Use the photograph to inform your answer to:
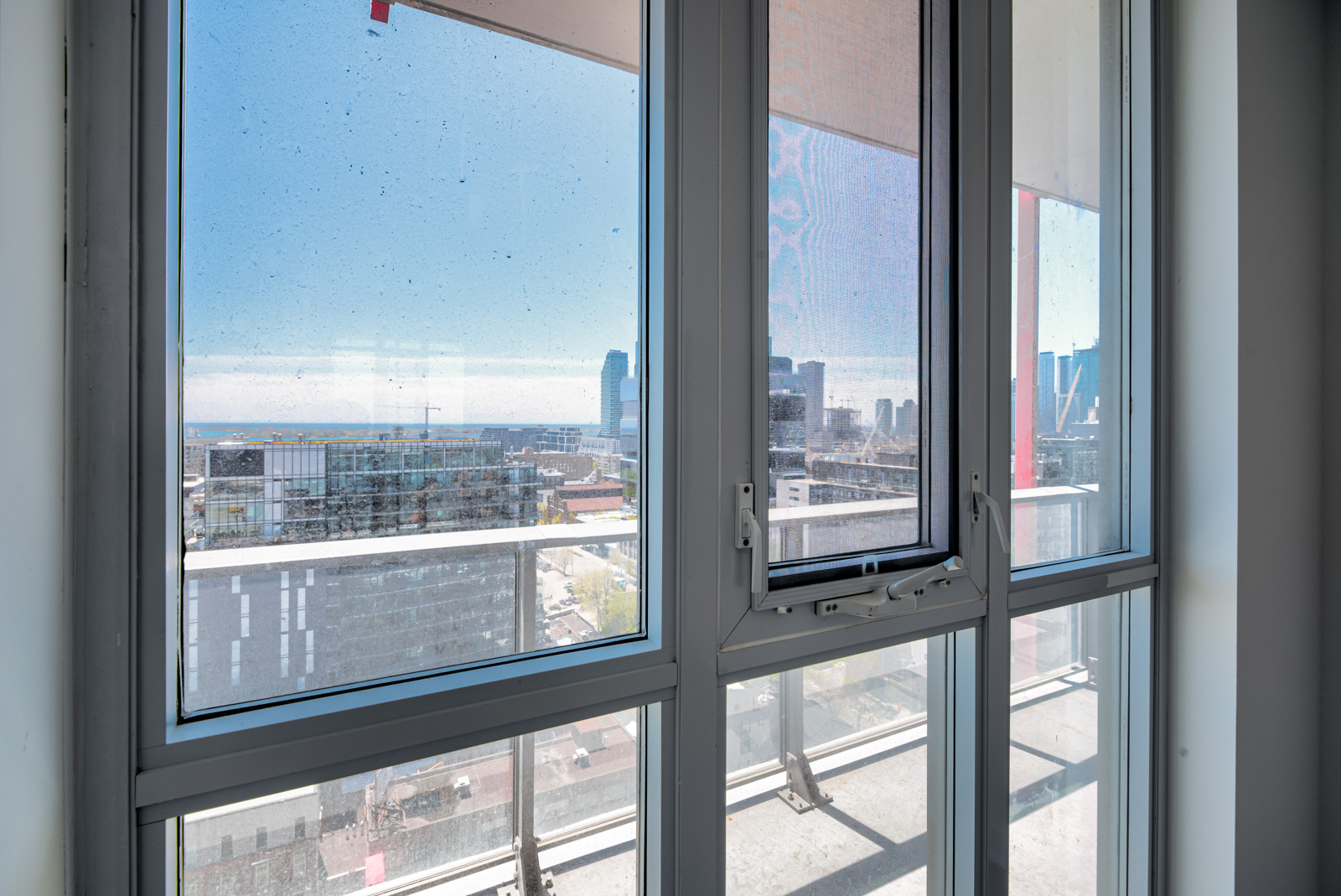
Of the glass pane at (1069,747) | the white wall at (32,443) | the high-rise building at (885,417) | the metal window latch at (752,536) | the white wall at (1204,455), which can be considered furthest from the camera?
the white wall at (1204,455)

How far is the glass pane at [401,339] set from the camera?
0.62 meters

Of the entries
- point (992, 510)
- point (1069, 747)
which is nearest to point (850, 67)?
point (992, 510)

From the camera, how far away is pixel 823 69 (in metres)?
0.96

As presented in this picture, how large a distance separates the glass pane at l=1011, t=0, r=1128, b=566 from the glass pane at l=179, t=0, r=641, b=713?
2.84 ft

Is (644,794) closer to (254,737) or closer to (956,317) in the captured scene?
(254,737)

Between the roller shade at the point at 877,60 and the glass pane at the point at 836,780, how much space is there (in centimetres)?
89

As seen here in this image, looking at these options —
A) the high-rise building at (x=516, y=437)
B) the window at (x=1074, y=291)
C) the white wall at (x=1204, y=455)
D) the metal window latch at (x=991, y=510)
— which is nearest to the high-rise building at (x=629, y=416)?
the high-rise building at (x=516, y=437)

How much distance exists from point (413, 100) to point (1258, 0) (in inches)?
74.4

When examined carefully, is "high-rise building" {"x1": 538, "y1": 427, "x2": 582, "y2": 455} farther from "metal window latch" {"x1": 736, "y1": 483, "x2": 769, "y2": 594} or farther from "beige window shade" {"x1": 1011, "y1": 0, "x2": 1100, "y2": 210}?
"beige window shade" {"x1": 1011, "y1": 0, "x2": 1100, "y2": 210}

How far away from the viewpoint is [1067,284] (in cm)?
133

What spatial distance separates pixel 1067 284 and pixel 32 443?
1647 millimetres

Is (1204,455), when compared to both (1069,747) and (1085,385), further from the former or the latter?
(1069,747)

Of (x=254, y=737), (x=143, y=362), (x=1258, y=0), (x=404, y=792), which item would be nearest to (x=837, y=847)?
(x=404, y=792)

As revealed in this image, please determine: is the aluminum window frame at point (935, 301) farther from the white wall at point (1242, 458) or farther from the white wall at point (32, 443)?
the white wall at point (32, 443)
